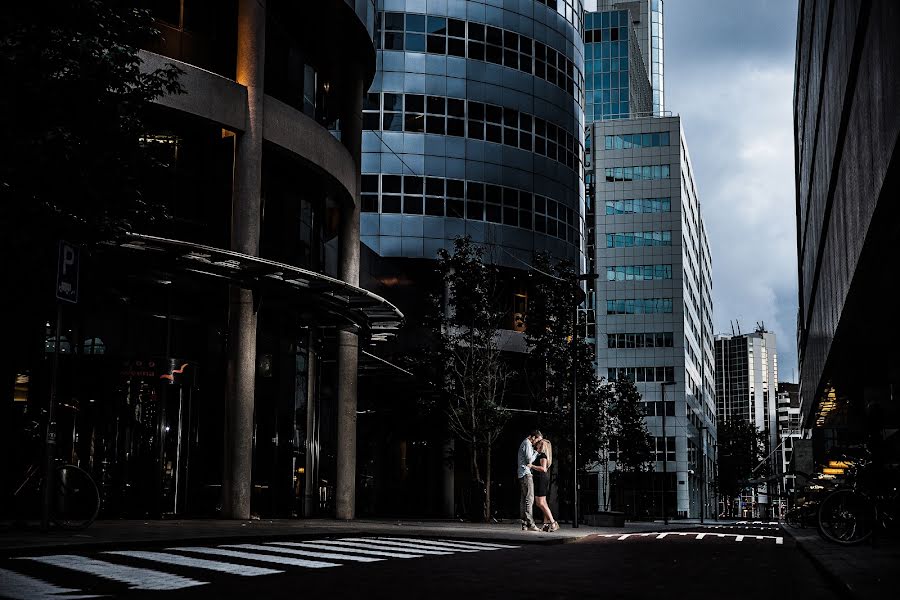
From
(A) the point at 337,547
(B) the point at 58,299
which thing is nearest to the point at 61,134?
(B) the point at 58,299

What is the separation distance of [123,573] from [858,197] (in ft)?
34.6

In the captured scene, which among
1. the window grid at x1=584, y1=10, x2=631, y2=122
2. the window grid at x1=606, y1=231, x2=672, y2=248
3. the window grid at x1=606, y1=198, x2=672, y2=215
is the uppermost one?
the window grid at x1=584, y1=10, x2=631, y2=122

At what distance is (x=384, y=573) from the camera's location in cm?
1070

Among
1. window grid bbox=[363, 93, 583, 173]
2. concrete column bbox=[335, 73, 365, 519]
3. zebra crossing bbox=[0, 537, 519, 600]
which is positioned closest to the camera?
zebra crossing bbox=[0, 537, 519, 600]

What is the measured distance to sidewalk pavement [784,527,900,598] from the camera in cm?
901

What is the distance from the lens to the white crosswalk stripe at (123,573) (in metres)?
9.10

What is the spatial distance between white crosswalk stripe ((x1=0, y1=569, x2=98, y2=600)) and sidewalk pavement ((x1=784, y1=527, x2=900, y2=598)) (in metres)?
5.78

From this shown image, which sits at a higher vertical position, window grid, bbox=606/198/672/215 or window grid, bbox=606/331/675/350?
window grid, bbox=606/198/672/215

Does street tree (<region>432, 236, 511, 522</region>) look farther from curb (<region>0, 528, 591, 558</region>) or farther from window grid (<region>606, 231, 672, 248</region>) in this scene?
window grid (<region>606, 231, 672, 248</region>)

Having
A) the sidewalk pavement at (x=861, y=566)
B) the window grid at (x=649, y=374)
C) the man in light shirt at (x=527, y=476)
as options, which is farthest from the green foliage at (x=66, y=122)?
the window grid at (x=649, y=374)

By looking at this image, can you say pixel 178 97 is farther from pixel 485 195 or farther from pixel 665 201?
pixel 665 201

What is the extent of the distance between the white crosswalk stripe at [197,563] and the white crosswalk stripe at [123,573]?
60 cm

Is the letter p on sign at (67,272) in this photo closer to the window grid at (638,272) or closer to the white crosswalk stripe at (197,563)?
the white crosswalk stripe at (197,563)

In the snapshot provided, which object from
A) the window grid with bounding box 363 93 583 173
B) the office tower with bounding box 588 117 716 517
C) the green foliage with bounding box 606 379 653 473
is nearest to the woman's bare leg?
the window grid with bounding box 363 93 583 173
